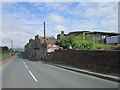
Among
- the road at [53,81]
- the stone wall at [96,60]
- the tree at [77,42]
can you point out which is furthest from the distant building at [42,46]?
the road at [53,81]

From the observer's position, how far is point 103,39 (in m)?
67.4

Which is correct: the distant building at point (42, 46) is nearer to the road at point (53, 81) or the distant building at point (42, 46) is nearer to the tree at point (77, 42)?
the tree at point (77, 42)

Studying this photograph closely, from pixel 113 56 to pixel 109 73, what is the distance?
4.41 feet

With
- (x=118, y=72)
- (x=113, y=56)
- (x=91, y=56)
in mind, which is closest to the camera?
(x=118, y=72)

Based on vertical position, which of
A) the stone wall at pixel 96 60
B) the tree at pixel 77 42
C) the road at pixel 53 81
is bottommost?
the road at pixel 53 81

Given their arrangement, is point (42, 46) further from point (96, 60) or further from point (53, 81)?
point (53, 81)

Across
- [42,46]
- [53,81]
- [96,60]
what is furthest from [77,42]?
[42,46]

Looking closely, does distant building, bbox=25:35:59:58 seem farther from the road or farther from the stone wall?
the road

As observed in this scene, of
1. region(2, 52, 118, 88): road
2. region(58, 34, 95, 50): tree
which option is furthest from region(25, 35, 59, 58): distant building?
region(2, 52, 118, 88): road

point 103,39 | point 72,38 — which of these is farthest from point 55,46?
point 103,39

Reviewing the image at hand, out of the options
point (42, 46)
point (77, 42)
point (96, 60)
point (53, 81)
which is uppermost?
point (77, 42)

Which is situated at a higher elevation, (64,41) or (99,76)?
(64,41)

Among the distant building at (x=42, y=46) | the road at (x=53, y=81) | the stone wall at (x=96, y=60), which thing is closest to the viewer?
the road at (x=53, y=81)

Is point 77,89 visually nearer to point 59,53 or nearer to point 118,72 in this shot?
point 118,72
